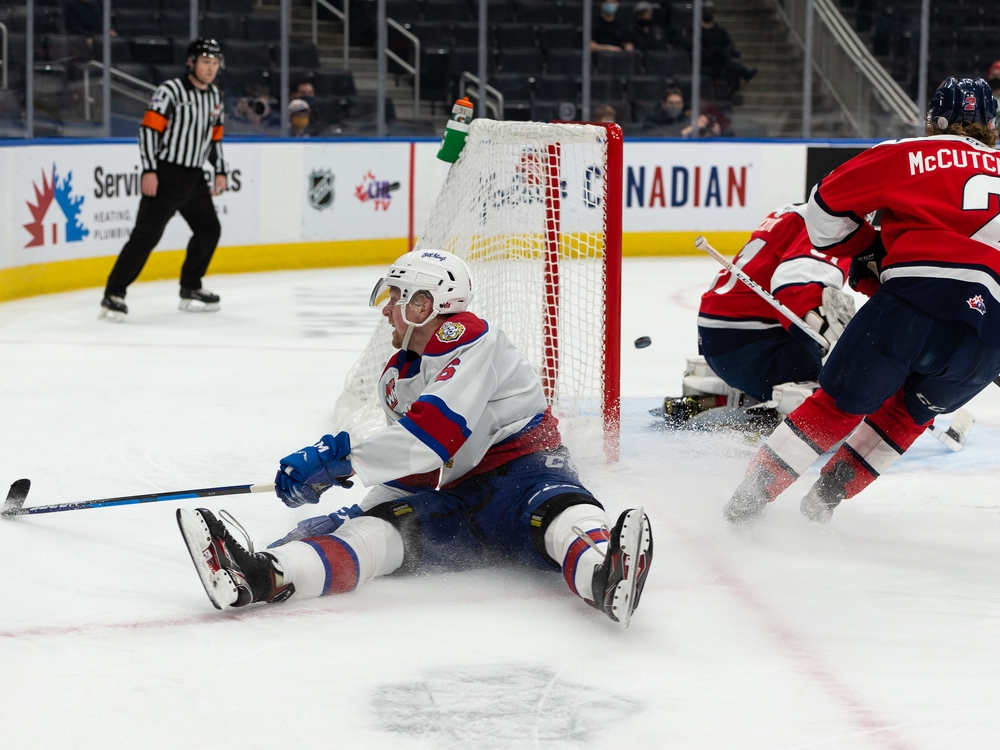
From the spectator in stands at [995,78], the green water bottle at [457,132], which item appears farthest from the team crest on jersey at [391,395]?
the spectator in stands at [995,78]

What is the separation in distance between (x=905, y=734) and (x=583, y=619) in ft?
2.08

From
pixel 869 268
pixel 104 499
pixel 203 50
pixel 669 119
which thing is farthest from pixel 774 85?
pixel 104 499

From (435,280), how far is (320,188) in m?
6.24

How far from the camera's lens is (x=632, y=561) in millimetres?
2158

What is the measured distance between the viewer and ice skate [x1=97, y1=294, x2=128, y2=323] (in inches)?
245

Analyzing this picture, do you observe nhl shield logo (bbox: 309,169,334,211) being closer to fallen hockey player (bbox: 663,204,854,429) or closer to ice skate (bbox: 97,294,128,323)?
ice skate (bbox: 97,294,128,323)

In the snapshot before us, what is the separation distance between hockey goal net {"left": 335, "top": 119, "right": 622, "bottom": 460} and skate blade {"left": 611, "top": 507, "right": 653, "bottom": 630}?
1.41 meters

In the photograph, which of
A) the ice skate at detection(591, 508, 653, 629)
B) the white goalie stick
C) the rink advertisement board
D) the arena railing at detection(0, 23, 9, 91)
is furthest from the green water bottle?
the arena railing at detection(0, 23, 9, 91)

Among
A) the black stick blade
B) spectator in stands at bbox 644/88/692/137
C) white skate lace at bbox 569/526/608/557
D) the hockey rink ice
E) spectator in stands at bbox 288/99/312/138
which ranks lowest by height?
the hockey rink ice

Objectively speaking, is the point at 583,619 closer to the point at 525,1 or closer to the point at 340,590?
the point at 340,590

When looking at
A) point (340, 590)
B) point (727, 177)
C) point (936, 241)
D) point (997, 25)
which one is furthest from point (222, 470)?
point (997, 25)

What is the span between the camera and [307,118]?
876cm

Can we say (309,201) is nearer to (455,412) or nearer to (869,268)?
(869,268)

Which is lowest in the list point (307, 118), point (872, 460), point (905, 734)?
point (905, 734)
